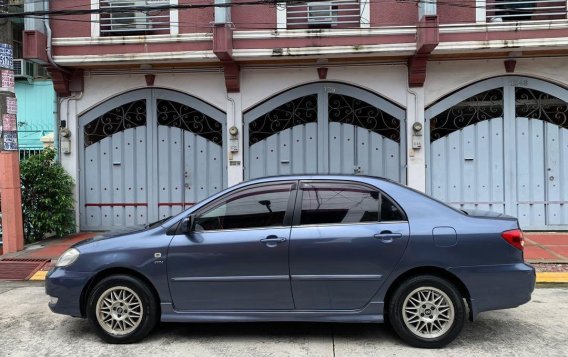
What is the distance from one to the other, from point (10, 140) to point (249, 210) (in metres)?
6.34

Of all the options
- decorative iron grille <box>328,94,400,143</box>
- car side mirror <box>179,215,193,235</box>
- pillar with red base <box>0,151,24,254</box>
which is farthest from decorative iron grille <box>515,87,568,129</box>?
pillar with red base <box>0,151,24,254</box>

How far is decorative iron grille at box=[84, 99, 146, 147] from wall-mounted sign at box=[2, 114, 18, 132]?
2.12 metres

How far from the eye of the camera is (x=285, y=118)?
10.8 meters

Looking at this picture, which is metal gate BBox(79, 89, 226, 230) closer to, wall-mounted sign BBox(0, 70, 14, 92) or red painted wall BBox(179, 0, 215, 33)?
red painted wall BBox(179, 0, 215, 33)

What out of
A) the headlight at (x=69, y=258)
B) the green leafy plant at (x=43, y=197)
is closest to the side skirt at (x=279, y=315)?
the headlight at (x=69, y=258)

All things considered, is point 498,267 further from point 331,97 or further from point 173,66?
point 173,66

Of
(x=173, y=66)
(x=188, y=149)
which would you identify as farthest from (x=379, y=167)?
(x=173, y=66)

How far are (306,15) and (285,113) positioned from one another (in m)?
2.08

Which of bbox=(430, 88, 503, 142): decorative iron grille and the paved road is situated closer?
the paved road

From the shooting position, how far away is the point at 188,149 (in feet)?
35.7

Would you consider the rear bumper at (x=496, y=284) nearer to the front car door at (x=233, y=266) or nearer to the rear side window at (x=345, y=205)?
the rear side window at (x=345, y=205)

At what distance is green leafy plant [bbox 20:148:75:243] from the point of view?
985 cm

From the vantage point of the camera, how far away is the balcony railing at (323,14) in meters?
10.2

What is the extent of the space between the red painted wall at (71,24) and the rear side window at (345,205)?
26.2ft
